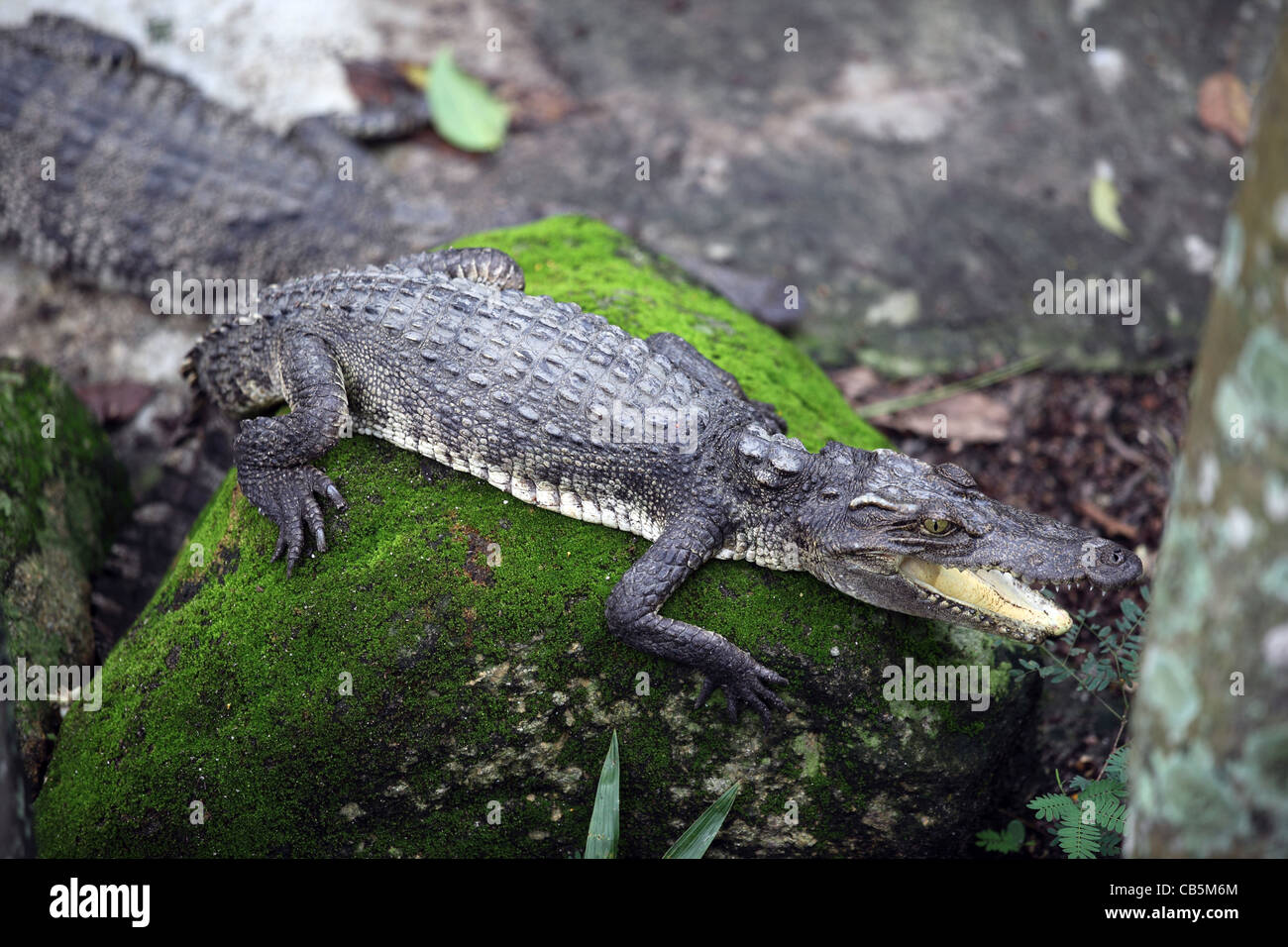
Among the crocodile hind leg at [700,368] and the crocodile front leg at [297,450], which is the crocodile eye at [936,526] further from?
the crocodile front leg at [297,450]

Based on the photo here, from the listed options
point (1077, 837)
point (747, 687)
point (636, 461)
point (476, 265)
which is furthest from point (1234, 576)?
point (476, 265)

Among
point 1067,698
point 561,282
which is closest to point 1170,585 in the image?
point 1067,698

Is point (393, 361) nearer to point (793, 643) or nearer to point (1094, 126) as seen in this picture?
point (793, 643)

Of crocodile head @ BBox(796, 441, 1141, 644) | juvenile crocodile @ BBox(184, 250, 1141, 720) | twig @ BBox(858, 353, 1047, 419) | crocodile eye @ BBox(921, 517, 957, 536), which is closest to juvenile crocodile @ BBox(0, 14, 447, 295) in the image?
juvenile crocodile @ BBox(184, 250, 1141, 720)

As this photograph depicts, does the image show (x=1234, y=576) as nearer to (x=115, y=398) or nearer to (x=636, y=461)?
(x=636, y=461)

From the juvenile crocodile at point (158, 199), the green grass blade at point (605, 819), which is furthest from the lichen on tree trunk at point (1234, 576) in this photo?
the juvenile crocodile at point (158, 199)

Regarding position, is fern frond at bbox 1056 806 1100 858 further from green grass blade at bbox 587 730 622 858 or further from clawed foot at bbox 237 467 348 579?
clawed foot at bbox 237 467 348 579
